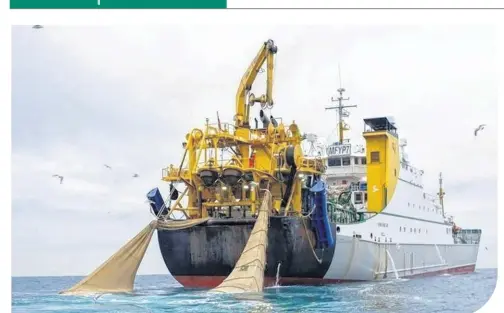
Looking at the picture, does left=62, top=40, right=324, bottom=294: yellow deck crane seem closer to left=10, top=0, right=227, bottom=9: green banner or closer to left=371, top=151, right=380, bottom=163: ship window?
left=371, top=151, right=380, bottom=163: ship window

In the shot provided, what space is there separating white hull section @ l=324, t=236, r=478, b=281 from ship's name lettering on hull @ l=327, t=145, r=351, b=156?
4563 mm

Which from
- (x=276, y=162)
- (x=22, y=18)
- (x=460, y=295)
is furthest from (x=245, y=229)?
(x=22, y=18)

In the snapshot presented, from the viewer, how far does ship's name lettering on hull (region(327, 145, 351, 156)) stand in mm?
32125

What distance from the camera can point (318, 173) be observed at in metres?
24.2

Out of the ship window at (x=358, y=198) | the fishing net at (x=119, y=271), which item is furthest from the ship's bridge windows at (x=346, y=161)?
the fishing net at (x=119, y=271)

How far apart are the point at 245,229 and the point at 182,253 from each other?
7.72ft

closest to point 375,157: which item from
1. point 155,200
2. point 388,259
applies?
point 388,259

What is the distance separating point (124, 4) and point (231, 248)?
969 centimetres

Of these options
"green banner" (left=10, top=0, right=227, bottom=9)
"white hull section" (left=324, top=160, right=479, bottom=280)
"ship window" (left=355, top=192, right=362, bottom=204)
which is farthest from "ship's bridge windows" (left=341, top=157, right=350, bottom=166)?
"green banner" (left=10, top=0, right=227, bottom=9)

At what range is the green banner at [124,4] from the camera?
1436cm

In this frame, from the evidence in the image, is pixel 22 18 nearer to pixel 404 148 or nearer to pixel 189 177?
pixel 189 177

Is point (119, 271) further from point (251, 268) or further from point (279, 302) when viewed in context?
point (279, 302)

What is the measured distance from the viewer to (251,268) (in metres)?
18.3

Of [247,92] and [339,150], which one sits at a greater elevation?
[247,92]
